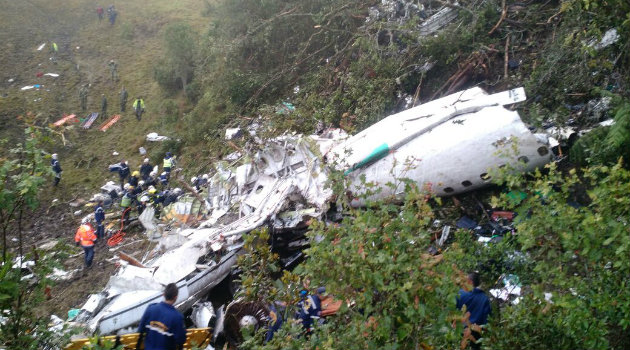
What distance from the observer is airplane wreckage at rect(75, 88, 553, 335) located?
18.8 ft

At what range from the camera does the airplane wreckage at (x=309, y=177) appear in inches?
225

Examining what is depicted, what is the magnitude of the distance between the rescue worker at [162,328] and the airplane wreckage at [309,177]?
1.78 metres

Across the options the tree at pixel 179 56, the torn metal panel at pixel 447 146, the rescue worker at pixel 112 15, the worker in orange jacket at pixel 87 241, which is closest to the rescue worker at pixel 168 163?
the worker in orange jacket at pixel 87 241

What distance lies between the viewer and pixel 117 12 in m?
23.5

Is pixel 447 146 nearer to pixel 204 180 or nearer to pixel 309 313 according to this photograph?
pixel 309 313

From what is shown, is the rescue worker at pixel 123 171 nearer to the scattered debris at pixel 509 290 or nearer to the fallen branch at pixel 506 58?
the fallen branch at pixel 506 58

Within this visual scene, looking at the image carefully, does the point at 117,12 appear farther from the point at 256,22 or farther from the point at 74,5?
the point at 256,22

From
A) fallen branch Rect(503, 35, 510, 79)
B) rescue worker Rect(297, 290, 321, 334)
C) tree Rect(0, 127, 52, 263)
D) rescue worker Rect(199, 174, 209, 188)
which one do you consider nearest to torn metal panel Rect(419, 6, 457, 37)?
fallen branch Rect(503, 35, 510, 79)

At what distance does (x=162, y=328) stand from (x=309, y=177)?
11.4 feet

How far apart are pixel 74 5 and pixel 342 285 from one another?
25.9 meters

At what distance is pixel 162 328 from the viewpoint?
376 cm

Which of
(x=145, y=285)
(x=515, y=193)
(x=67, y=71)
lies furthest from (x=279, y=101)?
(x=67, y=71)

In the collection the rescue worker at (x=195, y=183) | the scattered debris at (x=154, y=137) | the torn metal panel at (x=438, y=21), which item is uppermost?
the torn metal panel at (x=438, y=21)

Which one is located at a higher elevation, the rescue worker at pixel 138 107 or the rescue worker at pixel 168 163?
the rescue worker at pixel 168 163
